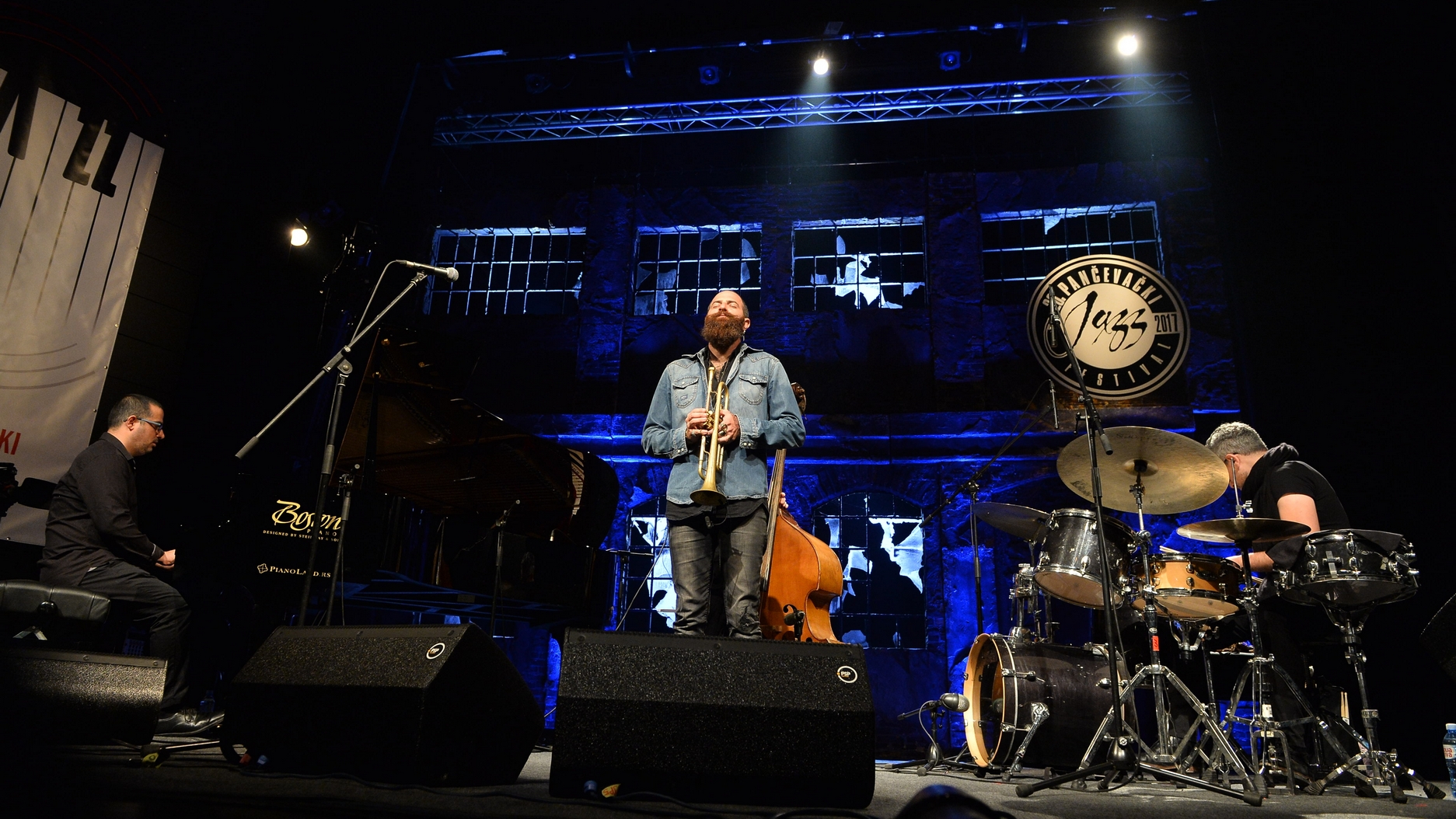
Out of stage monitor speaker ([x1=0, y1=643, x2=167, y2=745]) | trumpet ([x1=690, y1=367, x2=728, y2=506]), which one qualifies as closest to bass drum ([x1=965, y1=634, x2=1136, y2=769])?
trumpet ([x1=690, y1=367, x2=728, y2=506])

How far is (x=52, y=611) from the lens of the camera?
407 centimetres

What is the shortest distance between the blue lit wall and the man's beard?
4.81 meters

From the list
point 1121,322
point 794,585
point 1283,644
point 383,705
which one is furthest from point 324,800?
point 1121,322

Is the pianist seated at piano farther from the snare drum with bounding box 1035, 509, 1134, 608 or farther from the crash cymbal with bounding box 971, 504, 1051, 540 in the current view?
the snare drum with bounding box 1035, 509, 1134, 608

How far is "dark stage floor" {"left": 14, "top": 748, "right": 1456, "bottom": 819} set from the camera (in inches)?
45.9

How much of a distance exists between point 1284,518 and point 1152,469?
809mm

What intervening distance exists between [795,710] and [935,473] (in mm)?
6619

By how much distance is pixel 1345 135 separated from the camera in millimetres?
8070

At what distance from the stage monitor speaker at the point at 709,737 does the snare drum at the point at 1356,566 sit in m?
3.16

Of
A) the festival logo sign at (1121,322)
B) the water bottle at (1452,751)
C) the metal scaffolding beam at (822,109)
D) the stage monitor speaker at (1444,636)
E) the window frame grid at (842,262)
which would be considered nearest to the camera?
the stage monitor speaker at (1444,636)

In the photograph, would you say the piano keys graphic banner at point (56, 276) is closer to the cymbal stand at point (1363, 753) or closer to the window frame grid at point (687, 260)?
the window frame grid at point (687, 260)

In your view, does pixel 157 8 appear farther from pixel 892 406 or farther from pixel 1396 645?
pixel 1396 645

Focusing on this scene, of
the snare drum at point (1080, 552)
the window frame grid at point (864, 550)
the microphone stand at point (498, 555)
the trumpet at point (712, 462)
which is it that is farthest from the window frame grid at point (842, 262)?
the trumpet at point (712, 462)

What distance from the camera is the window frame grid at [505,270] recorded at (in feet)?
33.1
